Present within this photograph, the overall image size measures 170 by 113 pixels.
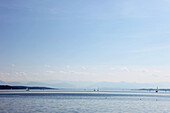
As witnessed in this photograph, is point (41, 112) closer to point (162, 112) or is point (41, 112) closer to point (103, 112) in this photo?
point (103, 112)

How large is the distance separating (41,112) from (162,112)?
27495mm

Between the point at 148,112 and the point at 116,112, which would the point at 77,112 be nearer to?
the point at 116,112

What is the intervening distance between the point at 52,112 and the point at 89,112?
26.3 ft

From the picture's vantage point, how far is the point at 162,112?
184ft

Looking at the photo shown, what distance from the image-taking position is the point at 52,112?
172 ft

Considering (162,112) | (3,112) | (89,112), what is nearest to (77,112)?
(89,112)

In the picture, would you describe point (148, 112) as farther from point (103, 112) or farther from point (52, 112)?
point (52, 112)

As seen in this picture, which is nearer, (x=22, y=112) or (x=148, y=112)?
(x=22, y=112)

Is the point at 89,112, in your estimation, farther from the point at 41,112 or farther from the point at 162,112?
the point at 162,112

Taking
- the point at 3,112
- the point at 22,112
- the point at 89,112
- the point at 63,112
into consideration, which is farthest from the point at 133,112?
the point at 3,112

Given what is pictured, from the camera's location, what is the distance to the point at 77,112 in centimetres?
5309

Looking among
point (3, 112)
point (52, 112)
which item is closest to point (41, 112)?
point (52, 112)

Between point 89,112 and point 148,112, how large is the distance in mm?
13838

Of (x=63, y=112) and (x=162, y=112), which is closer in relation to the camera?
(x=63, y=112)
